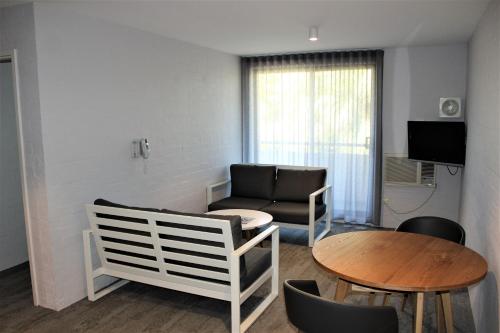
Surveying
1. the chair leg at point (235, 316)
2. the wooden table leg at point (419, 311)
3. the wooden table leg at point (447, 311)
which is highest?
the wooden table leg at point (419, 311)

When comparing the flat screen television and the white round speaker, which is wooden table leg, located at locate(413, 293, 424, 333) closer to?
the flat screen television

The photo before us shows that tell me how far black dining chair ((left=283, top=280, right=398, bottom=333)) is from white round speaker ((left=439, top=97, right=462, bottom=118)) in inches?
149

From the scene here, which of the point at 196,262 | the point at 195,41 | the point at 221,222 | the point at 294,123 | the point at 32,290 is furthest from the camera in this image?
the point at 294,123

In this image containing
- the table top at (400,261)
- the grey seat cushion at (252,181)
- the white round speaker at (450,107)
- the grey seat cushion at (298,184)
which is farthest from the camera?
the grey seat cushion at (252,181)

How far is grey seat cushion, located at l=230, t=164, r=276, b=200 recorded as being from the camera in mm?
5460

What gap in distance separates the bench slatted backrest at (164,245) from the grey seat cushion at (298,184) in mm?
2448

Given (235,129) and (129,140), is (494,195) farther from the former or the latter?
(235,129)

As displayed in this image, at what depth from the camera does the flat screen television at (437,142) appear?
432cm

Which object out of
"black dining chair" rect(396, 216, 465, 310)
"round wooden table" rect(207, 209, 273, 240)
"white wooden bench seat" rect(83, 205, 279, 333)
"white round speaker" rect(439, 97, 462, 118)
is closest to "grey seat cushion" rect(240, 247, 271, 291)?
"white wooden bench seat" rect(83, 205, 279, 333)

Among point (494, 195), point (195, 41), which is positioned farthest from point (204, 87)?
point (494, 195)

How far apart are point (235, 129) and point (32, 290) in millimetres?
3433

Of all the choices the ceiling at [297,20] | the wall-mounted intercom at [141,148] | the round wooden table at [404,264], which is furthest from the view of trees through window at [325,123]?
the round wooden table at [404,264]

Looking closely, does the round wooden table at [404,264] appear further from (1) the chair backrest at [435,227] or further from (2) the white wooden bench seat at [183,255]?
(2) the white wooden bench seat at [183,255]

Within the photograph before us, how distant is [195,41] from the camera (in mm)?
4727
